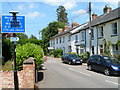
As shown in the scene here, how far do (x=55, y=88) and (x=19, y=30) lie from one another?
12.3ft

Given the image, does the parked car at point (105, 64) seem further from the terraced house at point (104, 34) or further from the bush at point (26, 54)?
the bush at point (26, 54)

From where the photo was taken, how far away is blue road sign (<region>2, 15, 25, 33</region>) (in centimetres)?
616

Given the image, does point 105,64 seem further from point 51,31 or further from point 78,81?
point 51,31

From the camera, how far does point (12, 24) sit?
625cm

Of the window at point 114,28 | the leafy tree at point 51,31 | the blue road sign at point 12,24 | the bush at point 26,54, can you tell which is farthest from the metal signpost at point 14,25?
the leafy tree at point 51,31

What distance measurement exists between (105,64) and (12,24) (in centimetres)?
925

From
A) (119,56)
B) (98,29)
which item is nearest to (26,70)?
(119,56)

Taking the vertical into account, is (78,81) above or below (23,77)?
below

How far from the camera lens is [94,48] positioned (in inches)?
976

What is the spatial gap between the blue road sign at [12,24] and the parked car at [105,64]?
28.3 feet

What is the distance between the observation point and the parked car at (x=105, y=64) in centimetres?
1207

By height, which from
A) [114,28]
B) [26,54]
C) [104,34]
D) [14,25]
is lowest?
[26,54]

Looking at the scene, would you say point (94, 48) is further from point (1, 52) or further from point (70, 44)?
point (1, 52)

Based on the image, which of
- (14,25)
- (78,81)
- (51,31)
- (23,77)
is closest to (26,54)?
(23,77)
